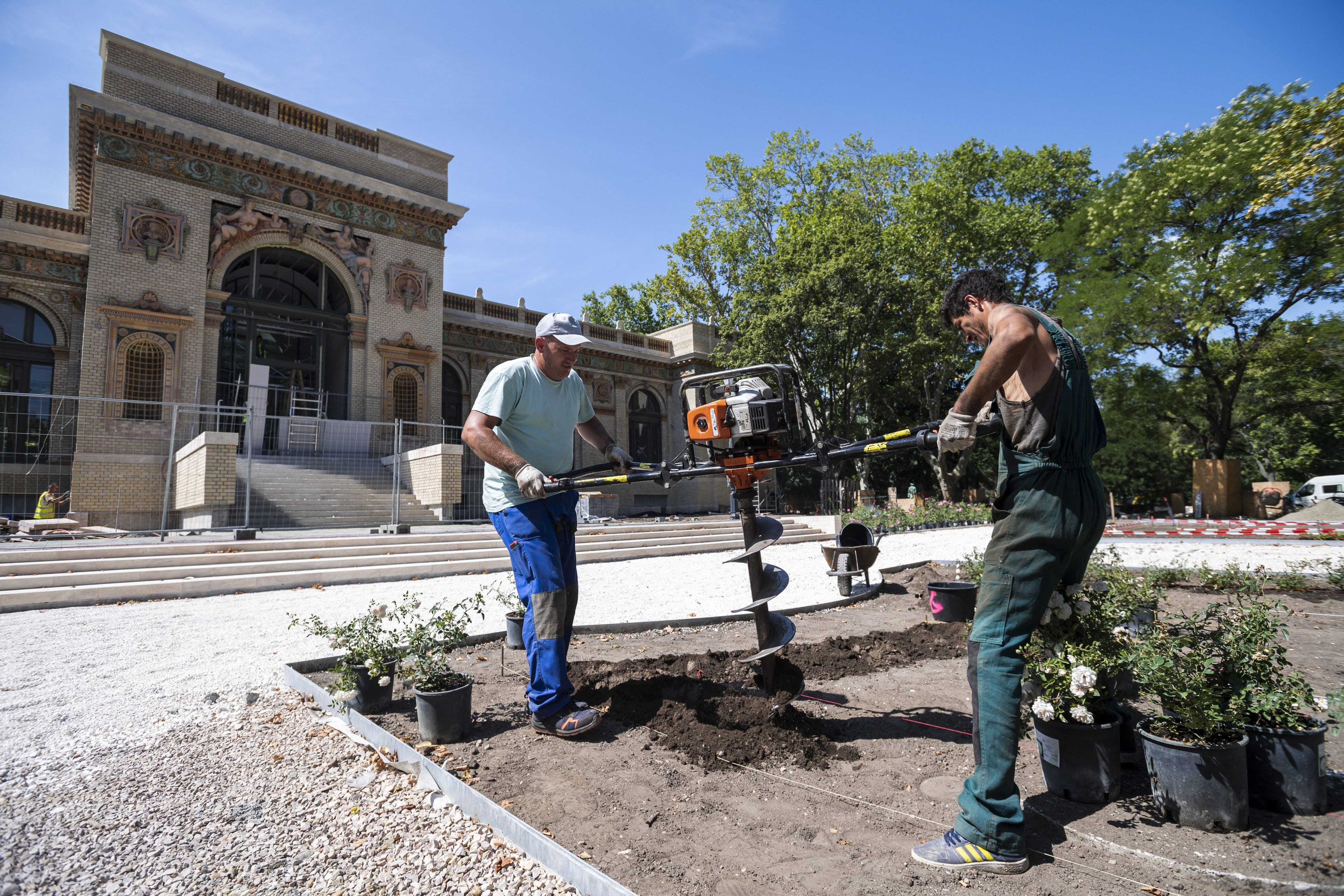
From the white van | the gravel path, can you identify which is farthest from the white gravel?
the white van

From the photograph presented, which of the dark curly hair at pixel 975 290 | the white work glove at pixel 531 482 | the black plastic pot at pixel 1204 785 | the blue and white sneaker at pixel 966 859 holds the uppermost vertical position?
the dark curly hair at pixel 975 290

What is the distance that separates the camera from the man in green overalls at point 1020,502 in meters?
2.29

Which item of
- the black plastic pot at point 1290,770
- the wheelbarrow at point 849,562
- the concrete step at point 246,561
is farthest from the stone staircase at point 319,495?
the black plastic pot at point 1290,770

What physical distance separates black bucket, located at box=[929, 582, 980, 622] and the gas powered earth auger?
3.00m

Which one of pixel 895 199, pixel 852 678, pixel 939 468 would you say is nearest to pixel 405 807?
pixel 852 678

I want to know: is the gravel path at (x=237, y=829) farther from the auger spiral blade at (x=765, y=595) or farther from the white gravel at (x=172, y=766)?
the auger spiral blade at (x=765, y=595)

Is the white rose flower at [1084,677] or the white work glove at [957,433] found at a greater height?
the white work glove at [957,433]

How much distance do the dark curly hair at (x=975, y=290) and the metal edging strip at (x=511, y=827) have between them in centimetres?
231

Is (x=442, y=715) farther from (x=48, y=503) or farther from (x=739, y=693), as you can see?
(x=48, y=503)

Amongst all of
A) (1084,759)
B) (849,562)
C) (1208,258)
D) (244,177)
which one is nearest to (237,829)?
(1084,759)

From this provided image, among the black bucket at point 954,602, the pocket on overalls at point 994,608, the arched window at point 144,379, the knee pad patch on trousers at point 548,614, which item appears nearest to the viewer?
the pocket on overalls at point 994,608

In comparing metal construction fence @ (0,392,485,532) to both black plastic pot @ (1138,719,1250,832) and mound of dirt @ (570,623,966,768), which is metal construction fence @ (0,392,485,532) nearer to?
mound of dirt @ (570,623,966,768)

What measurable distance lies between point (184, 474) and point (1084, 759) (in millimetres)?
17419

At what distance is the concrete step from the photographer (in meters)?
8.16
